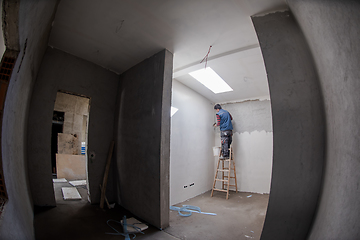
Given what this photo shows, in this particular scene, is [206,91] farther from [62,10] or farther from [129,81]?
[62,10]

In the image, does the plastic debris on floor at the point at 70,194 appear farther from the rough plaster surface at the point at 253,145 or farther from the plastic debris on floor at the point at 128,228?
the rough plaster surface at the point at 253,145

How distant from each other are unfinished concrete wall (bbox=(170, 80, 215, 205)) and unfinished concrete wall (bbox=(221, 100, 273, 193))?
89cm

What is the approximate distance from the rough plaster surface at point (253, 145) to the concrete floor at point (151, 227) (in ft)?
4.62

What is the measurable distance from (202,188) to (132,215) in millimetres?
2547

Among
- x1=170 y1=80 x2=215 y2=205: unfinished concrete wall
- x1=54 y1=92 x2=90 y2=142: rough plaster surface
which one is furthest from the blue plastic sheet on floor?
x1=54 y1=92 x2=90 y2=142: rough plaster surface

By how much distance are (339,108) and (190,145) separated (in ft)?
11.8

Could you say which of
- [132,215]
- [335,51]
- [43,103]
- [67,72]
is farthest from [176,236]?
[67,72]

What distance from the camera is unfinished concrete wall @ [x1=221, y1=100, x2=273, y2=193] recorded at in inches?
193

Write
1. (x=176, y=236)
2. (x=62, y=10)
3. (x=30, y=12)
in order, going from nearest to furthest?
(x=30, y=12)
(x=62, y=10)
(x=176, y=236)

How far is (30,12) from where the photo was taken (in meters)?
1.25

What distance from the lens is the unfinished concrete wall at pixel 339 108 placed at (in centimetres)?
84

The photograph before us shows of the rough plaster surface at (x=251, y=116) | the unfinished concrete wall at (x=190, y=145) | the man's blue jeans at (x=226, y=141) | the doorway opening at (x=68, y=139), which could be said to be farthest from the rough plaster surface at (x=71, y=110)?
the rough plaster surface at (x=251, y=116)

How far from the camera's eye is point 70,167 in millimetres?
5469

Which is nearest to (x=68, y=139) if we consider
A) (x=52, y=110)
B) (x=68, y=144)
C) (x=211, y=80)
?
(x=68, y=144)
